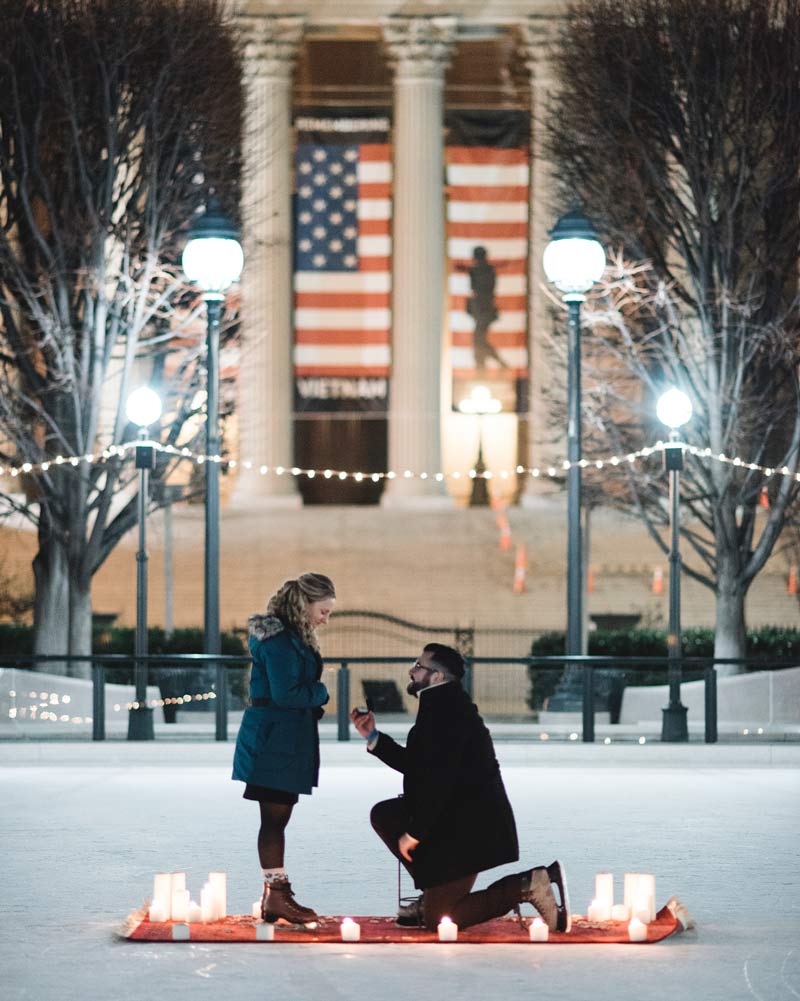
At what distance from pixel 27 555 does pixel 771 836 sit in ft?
107

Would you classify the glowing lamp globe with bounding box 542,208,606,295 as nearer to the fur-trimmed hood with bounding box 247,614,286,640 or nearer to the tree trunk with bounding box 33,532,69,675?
the tree trunk with bounding box 33,532,69,675

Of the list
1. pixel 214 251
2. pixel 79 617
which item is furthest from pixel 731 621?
pixel 214 251

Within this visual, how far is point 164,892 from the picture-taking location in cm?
1062

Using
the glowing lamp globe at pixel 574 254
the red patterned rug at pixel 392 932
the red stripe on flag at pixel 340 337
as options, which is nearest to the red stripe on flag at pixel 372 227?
the red stripe on flag at pixel 340 337

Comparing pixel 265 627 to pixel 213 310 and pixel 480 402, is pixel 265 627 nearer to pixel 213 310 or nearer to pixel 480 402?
pixel 213 310

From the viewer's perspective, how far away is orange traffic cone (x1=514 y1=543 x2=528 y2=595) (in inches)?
1821

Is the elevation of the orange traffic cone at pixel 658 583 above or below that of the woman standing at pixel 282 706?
above

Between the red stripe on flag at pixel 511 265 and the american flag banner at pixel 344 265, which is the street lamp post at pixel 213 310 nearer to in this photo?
the american flag banner at pixel 344 265

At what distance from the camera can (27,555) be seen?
46.2m

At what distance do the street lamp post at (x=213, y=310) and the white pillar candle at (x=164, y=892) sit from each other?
13.1 meters

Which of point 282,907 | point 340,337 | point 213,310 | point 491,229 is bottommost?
point 282,907

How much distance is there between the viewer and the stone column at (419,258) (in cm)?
5284

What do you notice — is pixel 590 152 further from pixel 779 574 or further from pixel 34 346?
pixel 779 574

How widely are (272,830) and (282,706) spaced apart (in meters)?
0.62
